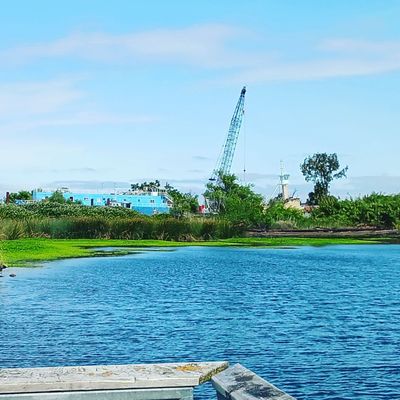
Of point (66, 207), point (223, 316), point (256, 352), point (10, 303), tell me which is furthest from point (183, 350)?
point (66, 207)

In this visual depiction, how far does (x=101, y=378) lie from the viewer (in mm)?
5309

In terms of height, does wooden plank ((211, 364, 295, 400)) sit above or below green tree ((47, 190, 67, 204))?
below

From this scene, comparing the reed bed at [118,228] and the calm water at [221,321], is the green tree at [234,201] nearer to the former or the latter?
the reed bed at [118,228]

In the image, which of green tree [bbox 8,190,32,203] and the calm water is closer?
the calm water

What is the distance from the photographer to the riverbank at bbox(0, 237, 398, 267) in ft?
170

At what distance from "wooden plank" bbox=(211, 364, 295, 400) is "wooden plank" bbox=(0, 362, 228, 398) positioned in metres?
0.12

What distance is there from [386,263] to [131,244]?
87.7ft

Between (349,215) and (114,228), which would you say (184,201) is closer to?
(349,215)

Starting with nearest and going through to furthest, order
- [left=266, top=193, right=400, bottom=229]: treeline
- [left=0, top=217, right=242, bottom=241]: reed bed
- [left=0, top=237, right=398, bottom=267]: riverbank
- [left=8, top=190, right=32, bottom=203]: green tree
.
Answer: [left=0, top=237, right=398, bottom=267]: riverbank → [left=0, top=217, right=242, bottom=241]: reed bed → [left=266, top=193, right=400, bottom=229]: treeline → [left=8, top=190, right=32, bottom=203]: green tree

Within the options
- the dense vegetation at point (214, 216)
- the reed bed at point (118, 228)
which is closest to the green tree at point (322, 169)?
the dense vegetation at point (214, 216)

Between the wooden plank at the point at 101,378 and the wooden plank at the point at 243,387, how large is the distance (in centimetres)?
12

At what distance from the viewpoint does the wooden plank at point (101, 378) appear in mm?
5238

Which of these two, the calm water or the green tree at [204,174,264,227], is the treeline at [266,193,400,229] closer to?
the green tree at [204,174,264,227]

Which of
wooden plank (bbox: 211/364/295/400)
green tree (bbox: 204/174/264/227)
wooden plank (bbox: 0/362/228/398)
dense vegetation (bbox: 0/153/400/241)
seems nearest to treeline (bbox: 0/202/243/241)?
dense vegetation (bbox: 0/153/400/241)
